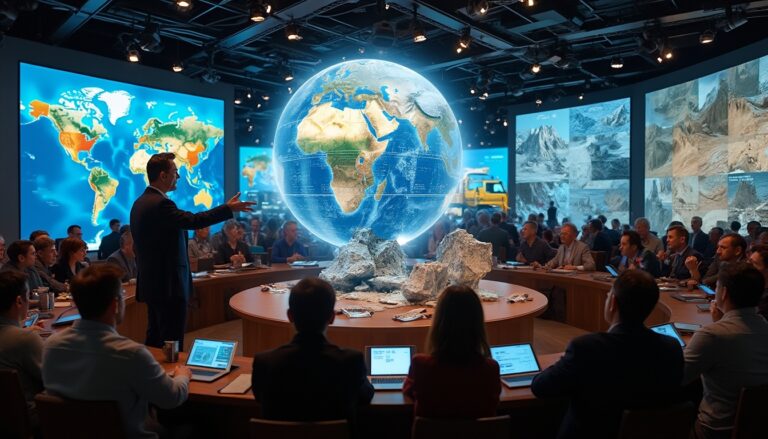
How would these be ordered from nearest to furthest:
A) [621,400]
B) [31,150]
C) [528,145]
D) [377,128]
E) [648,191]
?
[621,400] < [377,128] < [31,150] < [648,191] < [528,145]

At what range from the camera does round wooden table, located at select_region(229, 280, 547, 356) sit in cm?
406

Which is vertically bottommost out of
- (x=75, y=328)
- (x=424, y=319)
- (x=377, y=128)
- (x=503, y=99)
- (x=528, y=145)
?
(x=424, y=319)

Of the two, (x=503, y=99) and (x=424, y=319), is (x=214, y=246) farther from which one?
(x=503, y=99)

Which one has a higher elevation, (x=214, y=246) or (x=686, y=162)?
(x=686, y=162)

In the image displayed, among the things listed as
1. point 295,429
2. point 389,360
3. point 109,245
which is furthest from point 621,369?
point 109,245

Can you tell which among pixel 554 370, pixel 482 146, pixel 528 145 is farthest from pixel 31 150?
pixel 482 146

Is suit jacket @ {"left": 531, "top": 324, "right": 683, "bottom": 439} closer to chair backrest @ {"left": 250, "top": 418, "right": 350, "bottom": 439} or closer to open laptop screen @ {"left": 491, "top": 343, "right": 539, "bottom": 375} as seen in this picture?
open laptop screen @ {"left": 491, "top": 343, "right": 539, "bottom": 375}

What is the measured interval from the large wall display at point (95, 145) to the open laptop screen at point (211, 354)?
285 inches

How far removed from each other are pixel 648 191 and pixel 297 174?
9.80 meters

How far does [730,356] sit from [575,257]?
526 cm

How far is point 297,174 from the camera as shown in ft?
18.3

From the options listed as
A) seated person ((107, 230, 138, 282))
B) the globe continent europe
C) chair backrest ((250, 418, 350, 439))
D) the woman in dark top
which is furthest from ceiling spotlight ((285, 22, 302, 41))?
chair backrest ((250, 418, 350, 439))

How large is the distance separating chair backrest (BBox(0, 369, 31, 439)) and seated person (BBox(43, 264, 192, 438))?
29 centimetres

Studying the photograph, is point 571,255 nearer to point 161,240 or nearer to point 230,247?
point 230,247
